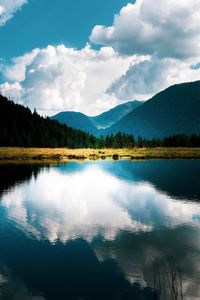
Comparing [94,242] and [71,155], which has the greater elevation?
[71,155]

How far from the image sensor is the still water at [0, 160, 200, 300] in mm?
19109

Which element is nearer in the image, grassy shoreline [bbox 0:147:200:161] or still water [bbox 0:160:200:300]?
still water [bbox 0:160:200:300]

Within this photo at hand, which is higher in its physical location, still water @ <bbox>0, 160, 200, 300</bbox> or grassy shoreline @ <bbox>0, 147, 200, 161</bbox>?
grassy shoreline @ <bbox>0, 147, 200, 161</bbox>

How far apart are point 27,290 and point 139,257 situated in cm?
835

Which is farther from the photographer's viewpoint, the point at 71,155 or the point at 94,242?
the point at 71,155

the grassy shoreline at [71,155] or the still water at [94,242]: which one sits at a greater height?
the grassy shoreline at [71,155]

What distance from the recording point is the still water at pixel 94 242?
19109mm

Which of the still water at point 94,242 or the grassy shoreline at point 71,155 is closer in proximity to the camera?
the still water at point 94,242

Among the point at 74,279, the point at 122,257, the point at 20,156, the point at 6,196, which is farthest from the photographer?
the point at 20,156

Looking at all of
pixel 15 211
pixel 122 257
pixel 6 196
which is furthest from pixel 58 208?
pixel 122 257

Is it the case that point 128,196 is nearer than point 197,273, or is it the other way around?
point 197,273

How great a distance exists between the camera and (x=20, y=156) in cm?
14488

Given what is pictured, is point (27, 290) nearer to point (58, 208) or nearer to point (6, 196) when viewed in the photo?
point (58, 208)

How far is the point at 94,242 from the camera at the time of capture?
27.1m
